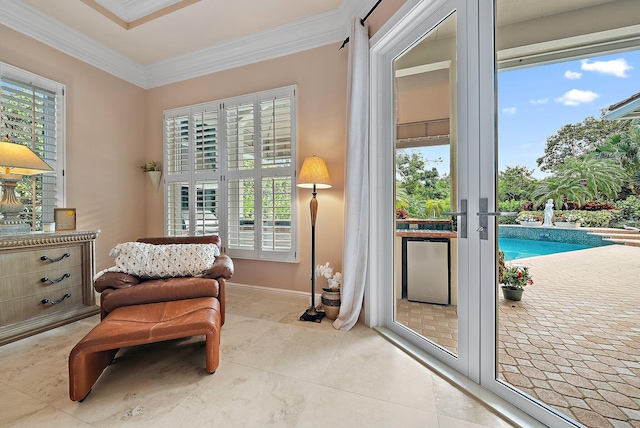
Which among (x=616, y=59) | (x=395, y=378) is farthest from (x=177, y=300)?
(x=616, y=59)

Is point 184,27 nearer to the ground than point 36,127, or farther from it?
farther from it

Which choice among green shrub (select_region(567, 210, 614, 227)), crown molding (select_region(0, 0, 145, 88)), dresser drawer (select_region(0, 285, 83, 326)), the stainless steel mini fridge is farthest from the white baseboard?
crown molding (select_region(0, 0, 145, 88))

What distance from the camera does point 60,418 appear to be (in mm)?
1268

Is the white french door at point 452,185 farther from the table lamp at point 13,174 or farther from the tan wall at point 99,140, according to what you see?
the tan wall at point 99,140

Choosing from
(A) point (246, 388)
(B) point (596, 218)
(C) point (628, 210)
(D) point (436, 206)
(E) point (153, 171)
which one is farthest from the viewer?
(E) point (153, 171)

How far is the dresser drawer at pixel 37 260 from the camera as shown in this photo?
204 centimetres

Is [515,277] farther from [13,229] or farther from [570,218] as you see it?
[13,229]

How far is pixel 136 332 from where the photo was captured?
1468 millimetres

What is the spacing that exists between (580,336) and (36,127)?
4546 millimetres

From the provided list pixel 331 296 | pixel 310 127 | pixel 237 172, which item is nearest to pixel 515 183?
pixel 331 296

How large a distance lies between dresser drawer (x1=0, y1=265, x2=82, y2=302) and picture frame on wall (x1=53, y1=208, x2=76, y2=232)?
0.42 meters

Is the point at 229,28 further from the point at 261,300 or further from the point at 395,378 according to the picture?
the point at 395,378

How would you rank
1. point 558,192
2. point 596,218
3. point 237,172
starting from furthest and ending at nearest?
point 237,172 → point 558,192 → point 596,218

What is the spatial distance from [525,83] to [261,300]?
9.37ft
